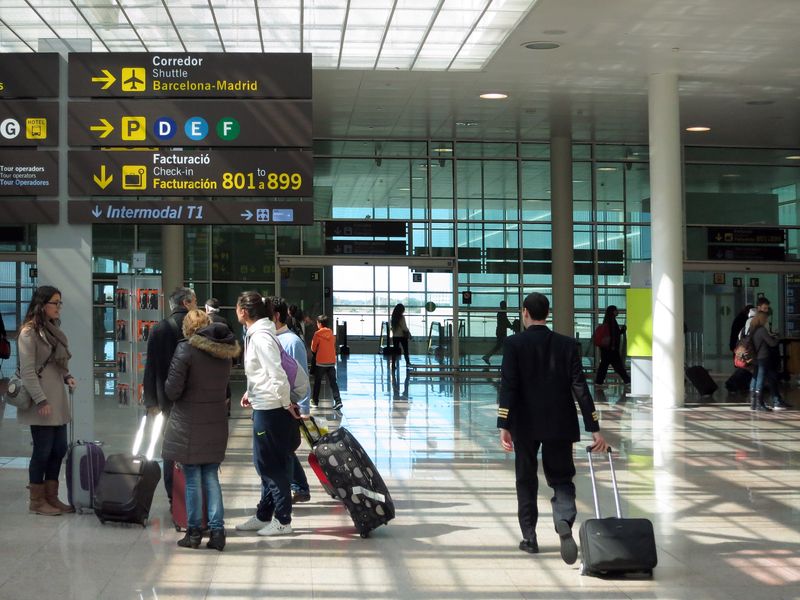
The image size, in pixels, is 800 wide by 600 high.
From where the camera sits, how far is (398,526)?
Answer: 8.02 metres

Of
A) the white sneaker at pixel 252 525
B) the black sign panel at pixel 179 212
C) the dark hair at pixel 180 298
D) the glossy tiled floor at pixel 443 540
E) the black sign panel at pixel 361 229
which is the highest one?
the black sign panel at pixel 361 229

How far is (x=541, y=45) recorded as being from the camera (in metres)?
16.4

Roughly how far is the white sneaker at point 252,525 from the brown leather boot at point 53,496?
4.99 feet

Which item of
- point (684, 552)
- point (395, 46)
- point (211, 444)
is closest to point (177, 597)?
point (211, 444)

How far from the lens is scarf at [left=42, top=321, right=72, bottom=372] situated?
8.25 metres

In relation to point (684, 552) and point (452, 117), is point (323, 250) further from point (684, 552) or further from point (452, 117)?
point (684, 552)

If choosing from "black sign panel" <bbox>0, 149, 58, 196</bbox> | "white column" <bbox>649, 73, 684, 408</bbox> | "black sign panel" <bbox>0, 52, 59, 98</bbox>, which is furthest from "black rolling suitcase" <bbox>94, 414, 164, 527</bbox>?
"white column" <bbox>649, 73, 684, 408</bbox>

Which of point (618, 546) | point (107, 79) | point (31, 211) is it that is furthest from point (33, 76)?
point (618, 546)

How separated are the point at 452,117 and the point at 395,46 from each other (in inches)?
262

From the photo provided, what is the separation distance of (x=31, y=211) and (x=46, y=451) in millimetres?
2184

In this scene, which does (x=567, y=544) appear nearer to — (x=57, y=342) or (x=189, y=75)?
(x=57, y=342)

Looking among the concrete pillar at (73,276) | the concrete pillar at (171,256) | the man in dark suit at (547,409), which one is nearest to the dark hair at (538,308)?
the man in dark suit at (547,409)

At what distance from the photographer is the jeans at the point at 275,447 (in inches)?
291

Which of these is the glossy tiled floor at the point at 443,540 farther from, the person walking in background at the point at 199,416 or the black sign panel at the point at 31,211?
the black sign panel at the point at 31,211
